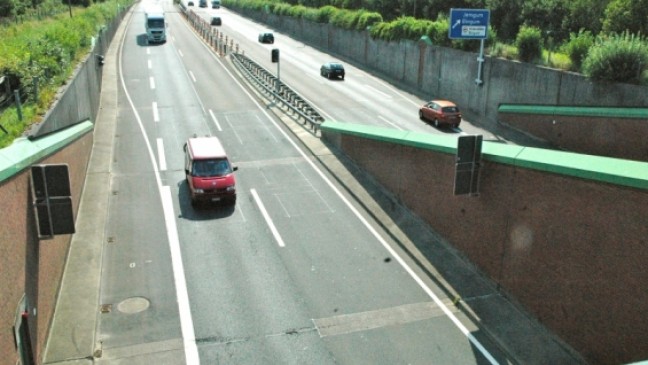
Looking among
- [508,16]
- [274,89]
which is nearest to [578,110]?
[274,89]

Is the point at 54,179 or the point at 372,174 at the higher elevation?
the point at 54,179

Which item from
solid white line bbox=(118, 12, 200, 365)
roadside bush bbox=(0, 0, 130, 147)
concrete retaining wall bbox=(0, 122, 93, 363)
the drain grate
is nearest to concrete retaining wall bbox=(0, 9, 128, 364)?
concrete retaining wall bbox=(0, 122, 93, 363)

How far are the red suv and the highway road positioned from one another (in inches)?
24.4

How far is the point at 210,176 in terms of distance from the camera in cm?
1977

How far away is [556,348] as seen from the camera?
1267 centimetres

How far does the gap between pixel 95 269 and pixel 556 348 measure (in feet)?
40.7

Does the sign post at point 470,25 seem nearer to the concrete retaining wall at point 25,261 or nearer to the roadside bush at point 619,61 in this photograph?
the roadside bush at point 619,61

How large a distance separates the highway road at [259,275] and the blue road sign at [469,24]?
714 inches

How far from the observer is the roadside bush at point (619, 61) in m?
27.4

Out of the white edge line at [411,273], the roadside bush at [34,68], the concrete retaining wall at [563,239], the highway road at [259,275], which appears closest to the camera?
the concrete retaining wall at [563,239]

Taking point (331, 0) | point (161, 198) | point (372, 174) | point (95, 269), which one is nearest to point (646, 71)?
point (372, 174)

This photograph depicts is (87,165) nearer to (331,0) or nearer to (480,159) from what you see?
(480,159)

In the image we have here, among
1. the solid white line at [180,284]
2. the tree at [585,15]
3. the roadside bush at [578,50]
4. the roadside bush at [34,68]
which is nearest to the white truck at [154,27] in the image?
the roadside bush at [34,68]

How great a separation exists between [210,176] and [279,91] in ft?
61.7
